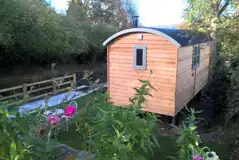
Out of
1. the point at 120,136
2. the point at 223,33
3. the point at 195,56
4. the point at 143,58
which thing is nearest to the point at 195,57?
the point at 195,56

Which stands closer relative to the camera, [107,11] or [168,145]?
[168,145]

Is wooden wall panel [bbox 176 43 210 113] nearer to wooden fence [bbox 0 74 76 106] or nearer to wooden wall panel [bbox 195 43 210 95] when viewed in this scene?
wooden wall panel [bbox 195 43 210 95]

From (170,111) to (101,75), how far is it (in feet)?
28.2

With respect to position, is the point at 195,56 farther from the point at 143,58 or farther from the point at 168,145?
the point at 168,145

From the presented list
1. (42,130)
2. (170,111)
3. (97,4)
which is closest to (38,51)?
(170,111)

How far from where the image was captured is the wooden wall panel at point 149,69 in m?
5.75

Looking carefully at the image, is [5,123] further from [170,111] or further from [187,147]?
[170,111]

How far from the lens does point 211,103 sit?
24.9 feet

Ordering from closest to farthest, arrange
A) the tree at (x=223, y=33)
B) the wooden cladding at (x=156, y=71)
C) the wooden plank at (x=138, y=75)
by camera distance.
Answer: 1. the tree at (x=223, y=33)
2. the wooden cladding at (x=156, y=71)
3. the wooden plank at (x=138, y=75)

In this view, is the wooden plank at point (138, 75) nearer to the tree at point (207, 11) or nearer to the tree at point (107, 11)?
the tree at point (207, 11)

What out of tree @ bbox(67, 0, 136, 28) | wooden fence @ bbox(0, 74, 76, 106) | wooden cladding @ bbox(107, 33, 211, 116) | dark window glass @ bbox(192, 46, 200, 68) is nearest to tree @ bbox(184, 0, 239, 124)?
dark window glass @ bbox(192, 46, 200, 68)

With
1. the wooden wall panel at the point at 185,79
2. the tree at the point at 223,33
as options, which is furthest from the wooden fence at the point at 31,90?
the tree at the point at 223,33

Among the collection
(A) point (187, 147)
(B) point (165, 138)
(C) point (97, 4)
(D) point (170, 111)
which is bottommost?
(B) point (165, 138)

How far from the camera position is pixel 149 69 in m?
6.05
